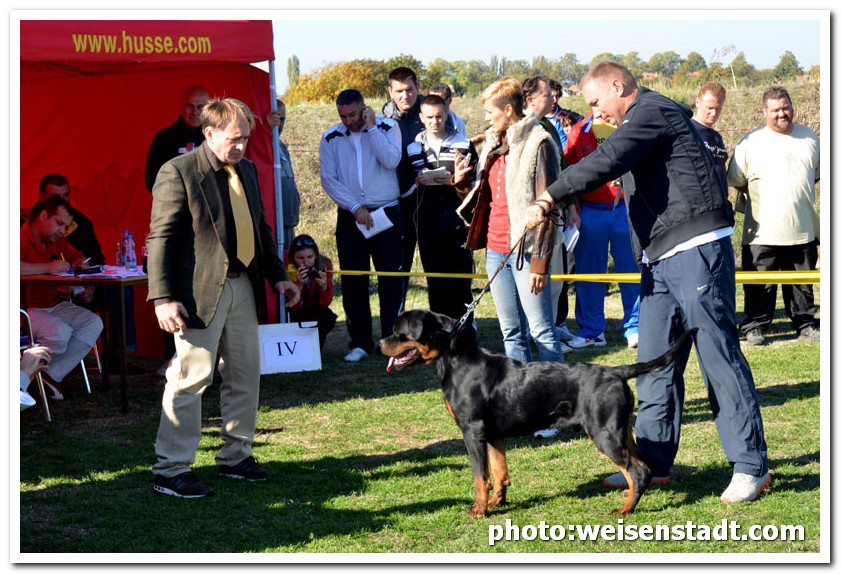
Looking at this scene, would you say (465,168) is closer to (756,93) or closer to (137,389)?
(137,389)

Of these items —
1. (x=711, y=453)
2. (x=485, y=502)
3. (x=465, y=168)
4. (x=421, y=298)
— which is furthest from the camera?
(x=421, y=298)

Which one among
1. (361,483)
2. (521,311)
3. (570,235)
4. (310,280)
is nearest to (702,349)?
(521,311)

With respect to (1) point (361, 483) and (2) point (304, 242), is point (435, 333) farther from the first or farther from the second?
(2) point (304, 242)

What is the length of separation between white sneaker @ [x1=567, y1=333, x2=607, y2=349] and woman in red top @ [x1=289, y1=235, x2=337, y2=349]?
218cm

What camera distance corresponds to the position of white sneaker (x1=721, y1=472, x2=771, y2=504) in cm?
448

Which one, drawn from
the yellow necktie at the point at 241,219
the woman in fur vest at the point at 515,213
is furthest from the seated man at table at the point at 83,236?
the woman in fur vest at the point at 515,213

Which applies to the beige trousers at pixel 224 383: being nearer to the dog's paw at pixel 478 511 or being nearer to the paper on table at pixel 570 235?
the dog's paw at pixel 478 511

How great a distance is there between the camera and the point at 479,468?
4.43 m

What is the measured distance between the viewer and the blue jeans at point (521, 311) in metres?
5.43
